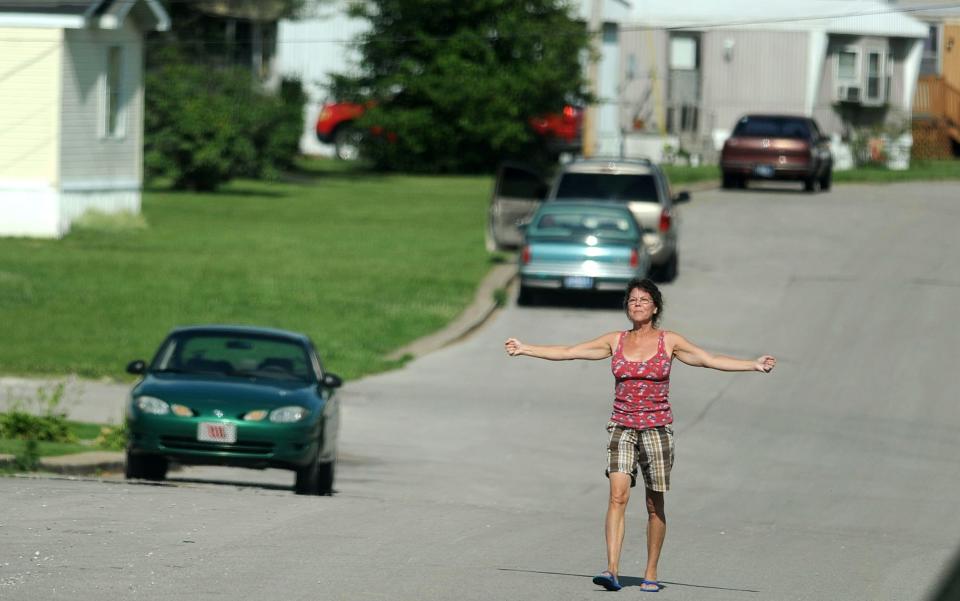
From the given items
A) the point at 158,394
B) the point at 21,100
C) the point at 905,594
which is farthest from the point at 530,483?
the point at 21,100

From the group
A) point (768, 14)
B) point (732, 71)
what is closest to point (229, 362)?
point (768, 14)

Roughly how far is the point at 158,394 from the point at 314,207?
2577 cm

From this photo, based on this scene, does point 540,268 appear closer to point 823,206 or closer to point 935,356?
point 935,356

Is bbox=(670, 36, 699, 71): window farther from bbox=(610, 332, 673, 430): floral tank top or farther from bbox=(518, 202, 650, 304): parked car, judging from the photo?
bbox=(610, 332, 673, 430): floral tank top

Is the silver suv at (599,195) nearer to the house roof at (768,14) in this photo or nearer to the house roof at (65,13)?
the house roof at (65,13)

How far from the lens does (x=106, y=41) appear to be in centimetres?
3494

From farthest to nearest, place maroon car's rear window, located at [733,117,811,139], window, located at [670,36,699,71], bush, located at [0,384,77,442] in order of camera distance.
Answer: window, located at [670,36,699,71], maroon car's rear window, located at [733,117,811,139], bush, located at [0,384,77,442]

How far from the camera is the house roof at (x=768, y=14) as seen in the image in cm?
5284

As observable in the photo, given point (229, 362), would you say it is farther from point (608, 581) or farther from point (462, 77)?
point (462, 77)

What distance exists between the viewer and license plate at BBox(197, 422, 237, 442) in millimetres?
14055

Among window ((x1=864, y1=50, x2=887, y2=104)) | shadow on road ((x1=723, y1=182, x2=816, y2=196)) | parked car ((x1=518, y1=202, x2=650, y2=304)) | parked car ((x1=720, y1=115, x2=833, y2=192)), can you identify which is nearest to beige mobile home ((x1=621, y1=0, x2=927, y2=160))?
window ((x1=864, y1=50, x2=887, y2=104))

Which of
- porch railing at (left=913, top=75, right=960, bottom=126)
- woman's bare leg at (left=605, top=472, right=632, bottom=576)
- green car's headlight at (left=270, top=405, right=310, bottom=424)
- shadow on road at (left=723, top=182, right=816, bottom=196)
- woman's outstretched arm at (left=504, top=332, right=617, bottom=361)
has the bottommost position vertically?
green car's headlight at (left=270, top=405, right=310, bottom=424)

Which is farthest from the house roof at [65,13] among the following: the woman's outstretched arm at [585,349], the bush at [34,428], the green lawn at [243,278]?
the woman's outstretched arm at [585,349]

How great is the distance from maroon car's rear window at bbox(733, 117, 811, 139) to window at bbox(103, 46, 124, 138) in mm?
15033
